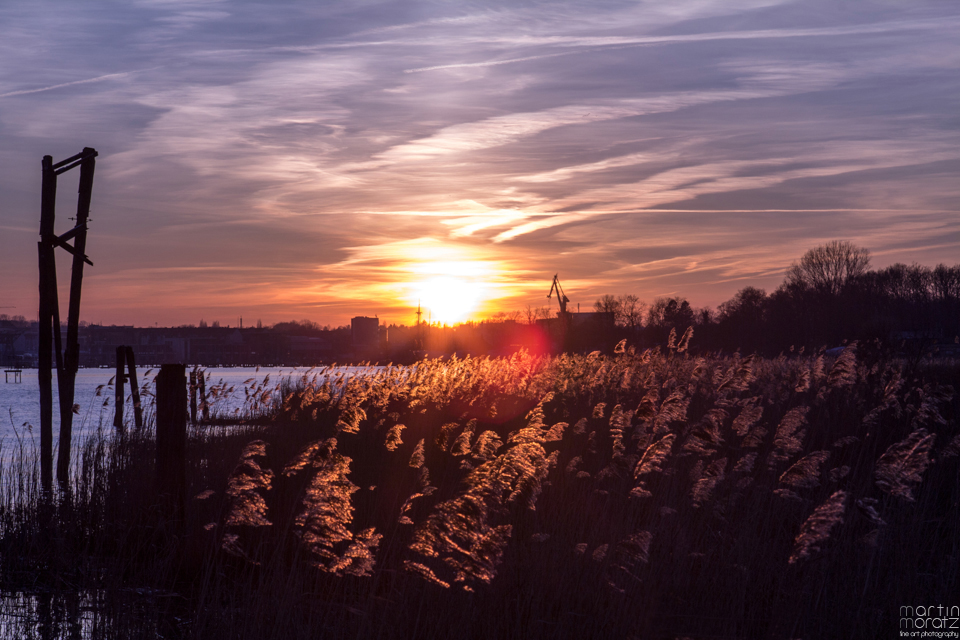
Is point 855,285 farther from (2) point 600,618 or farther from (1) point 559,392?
(2) point 600,618

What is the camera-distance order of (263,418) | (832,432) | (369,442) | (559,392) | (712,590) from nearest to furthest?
(712,590) → (832,432) → (369,442) → (559,392) → (263,418)

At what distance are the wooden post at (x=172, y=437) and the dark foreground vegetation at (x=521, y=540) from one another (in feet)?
0.96

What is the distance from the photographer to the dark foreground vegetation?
4.61 metres

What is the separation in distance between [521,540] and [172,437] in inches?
131

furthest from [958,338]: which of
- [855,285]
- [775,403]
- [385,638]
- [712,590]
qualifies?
[855,285]

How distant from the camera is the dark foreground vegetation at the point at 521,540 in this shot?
4.61 m

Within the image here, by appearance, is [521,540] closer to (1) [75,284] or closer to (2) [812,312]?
(1) [75,284]

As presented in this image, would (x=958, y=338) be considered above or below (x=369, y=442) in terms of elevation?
above

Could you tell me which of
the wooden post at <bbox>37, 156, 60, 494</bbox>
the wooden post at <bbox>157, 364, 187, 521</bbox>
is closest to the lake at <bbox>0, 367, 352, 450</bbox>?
the wooden post at <bbox>37, 156, 60, 494</bbox>

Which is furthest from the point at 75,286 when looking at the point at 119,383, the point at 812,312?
the point at 812,312

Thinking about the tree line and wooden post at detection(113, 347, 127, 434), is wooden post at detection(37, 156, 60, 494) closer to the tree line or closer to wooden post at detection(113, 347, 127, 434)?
wooden post at detection(113, 347, 127, 434)

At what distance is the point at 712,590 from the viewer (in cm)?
522

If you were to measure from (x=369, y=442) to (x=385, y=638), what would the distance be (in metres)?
6.54

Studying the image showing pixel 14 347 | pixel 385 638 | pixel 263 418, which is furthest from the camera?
pixel 14 347
